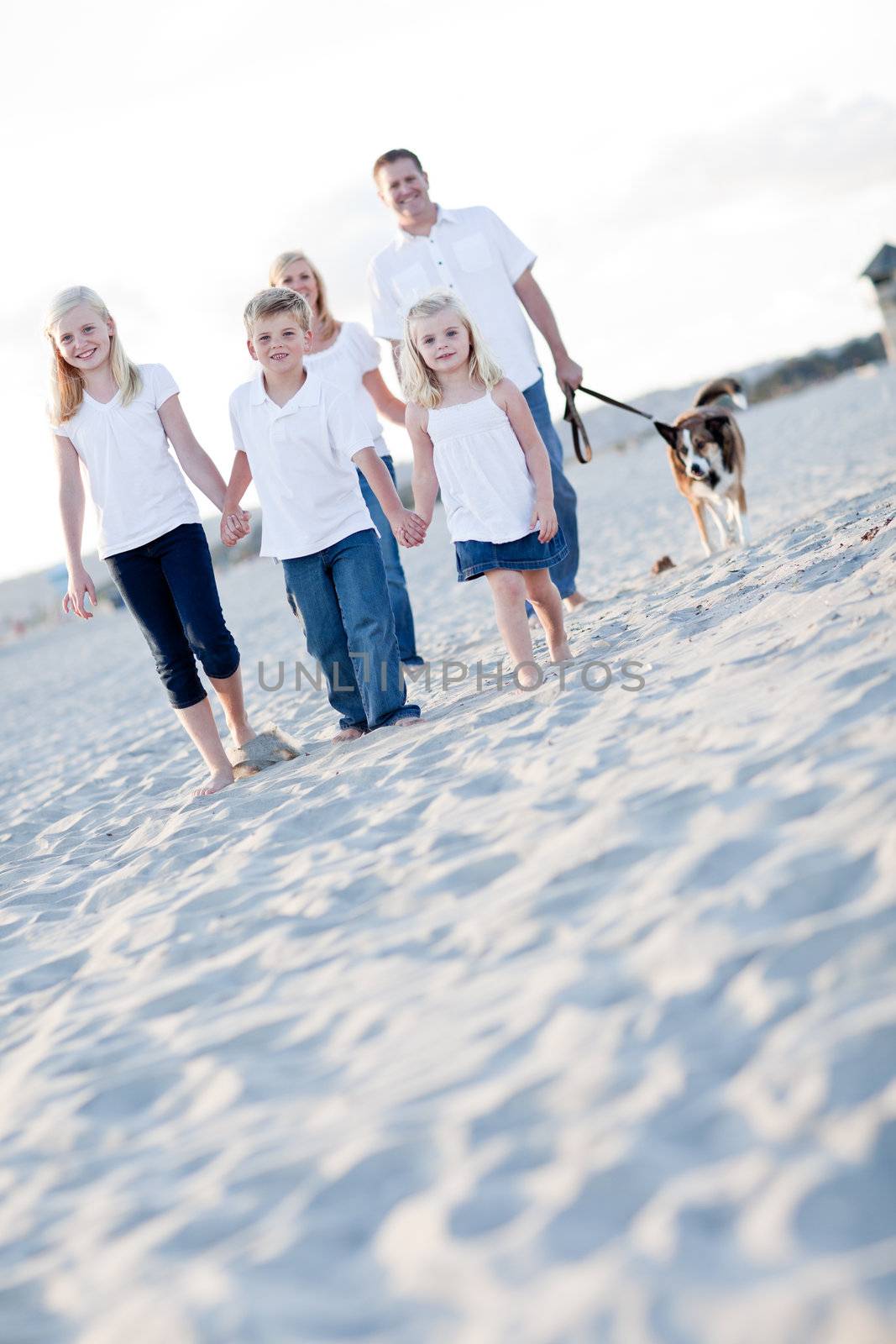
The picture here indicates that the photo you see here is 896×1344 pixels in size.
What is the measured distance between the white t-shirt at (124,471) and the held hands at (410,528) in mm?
803

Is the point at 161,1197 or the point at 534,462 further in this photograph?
the point at 534,462

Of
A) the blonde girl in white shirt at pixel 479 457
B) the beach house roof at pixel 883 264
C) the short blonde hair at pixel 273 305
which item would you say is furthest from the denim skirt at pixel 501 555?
the beach house roof at pixel 883 264

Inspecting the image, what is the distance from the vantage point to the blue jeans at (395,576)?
543cm

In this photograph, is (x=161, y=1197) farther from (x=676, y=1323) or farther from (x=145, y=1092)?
(x=676, y=1323)

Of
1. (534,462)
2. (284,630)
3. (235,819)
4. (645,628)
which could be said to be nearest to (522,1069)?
(235,819)

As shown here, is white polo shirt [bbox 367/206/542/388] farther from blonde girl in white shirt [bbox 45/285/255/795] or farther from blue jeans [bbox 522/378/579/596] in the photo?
blonde girl in white shirt [bbox 45/285/255/795]

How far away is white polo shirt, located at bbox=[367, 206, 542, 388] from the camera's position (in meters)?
5.48

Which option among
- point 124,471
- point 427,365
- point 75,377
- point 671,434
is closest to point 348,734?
point 124,471

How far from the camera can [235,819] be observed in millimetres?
4141

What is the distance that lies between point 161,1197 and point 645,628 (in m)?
3.62

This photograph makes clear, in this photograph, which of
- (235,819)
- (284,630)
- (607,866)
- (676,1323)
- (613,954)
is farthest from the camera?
(284,630)

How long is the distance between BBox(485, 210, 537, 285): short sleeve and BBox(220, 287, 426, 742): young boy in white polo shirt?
1332mm

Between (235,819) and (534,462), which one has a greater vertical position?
(534,462)

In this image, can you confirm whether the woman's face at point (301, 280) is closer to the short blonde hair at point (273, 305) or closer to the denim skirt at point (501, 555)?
the short blonde hair at point (273, 305)
